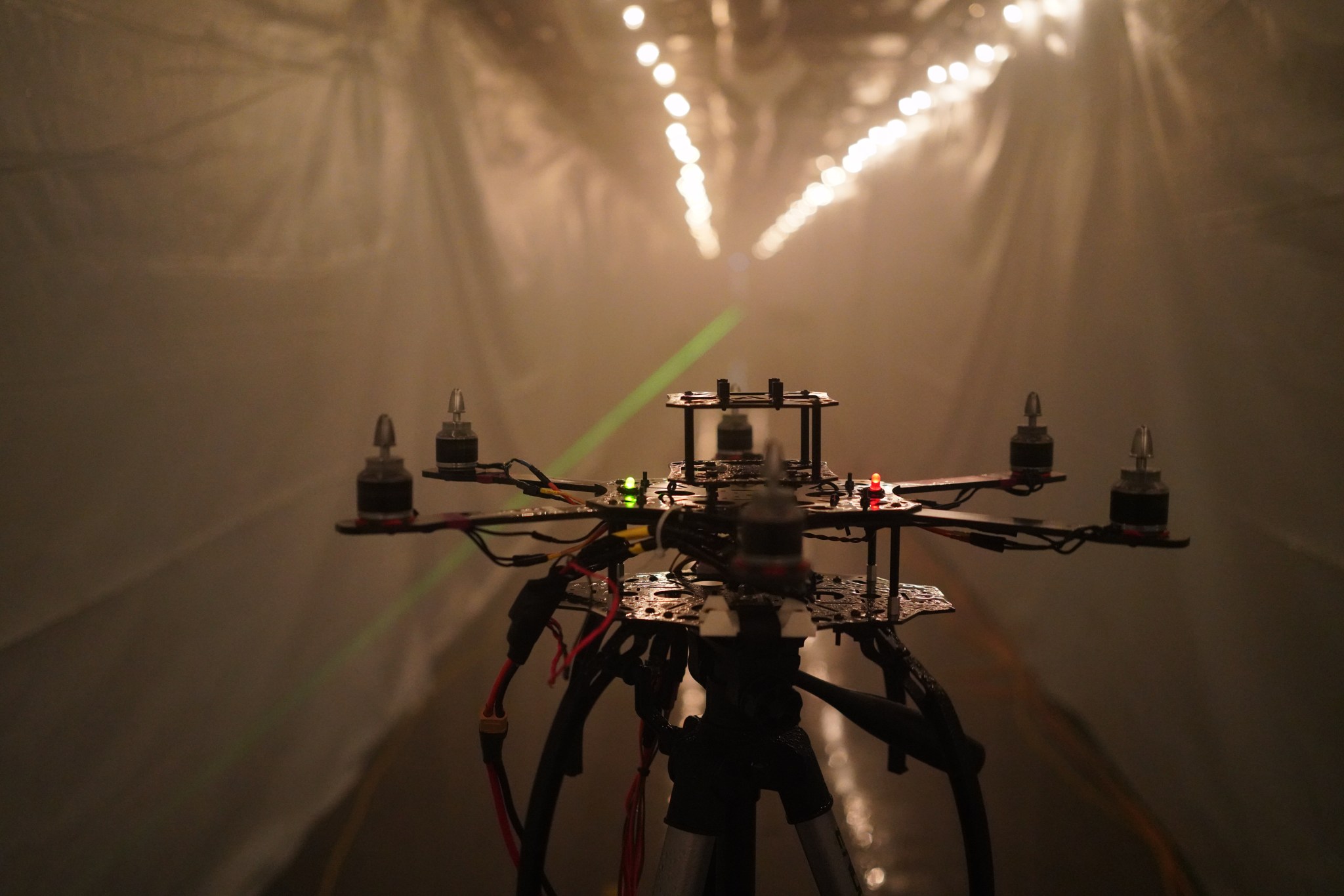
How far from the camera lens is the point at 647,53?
4.41 m

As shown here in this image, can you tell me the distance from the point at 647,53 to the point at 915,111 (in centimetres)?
149

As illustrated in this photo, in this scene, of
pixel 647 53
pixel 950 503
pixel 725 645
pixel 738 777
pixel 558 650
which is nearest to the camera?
pixel 725 645

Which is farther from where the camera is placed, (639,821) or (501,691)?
(639,821)

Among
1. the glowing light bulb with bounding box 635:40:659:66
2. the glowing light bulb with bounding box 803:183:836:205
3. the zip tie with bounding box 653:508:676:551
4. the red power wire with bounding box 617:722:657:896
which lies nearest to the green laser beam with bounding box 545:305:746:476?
the glowing light bulb with bounding box 803:183:836:205

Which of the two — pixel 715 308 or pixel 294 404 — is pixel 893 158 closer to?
→ pixel 715 308

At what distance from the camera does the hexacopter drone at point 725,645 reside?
109 cm

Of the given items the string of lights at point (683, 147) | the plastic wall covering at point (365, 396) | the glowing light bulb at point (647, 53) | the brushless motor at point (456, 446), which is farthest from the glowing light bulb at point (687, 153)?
the brushless motor at point (456, 446)

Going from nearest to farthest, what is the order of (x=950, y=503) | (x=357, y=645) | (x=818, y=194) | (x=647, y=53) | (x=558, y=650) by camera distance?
1. (x=558, y=650)
2. (x=950, y=503)
3. (x=357, y=645)
4. (x=647, y=53)
5. (x=818, y=194)

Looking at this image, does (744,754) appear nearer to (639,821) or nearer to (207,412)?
(639,821)

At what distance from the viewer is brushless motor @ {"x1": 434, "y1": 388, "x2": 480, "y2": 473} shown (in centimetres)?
146

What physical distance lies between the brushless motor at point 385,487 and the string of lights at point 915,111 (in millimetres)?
2874

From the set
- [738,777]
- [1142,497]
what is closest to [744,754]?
[738,777]

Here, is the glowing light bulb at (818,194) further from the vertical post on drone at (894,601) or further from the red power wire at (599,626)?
the red power wire at (599,626)

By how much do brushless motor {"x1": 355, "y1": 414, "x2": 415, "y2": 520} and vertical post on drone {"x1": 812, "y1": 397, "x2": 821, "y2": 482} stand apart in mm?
642
